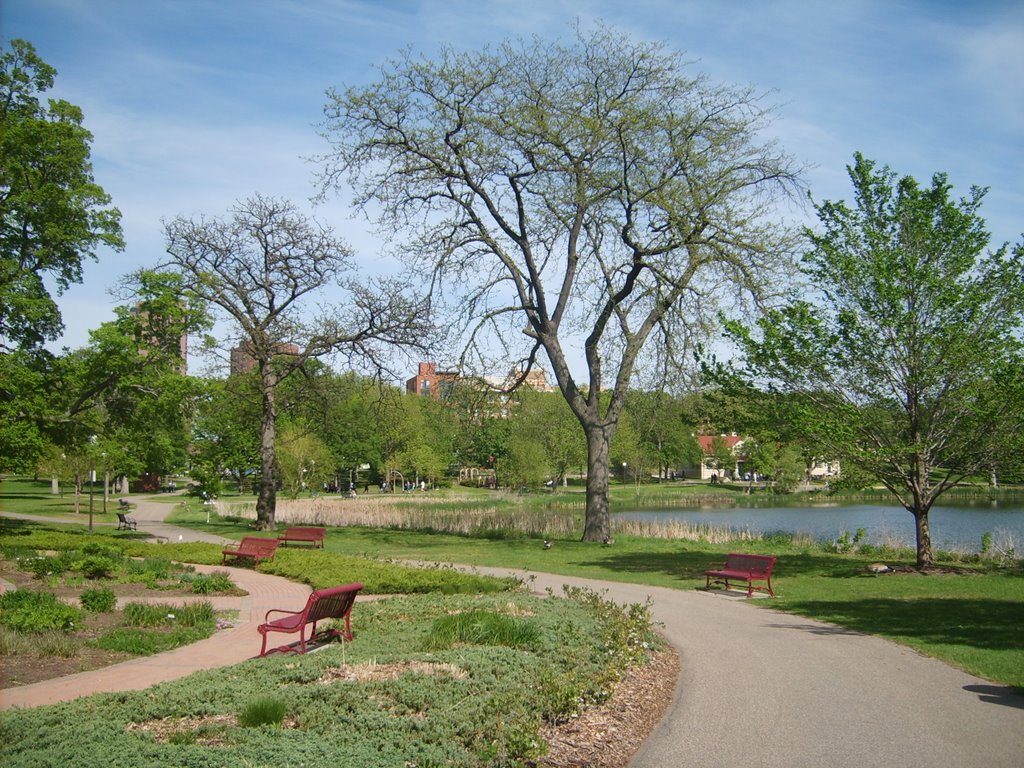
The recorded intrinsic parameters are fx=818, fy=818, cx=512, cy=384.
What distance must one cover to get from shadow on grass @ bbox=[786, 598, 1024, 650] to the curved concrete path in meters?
0.87

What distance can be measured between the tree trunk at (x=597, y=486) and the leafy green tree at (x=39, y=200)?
57.8 feet

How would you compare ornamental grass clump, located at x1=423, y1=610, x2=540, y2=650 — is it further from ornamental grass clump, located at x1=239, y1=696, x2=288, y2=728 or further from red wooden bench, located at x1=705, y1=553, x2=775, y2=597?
red wooden bench, located at x1=705, y1=553, x2=775, y2=597

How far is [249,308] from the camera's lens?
104 feet

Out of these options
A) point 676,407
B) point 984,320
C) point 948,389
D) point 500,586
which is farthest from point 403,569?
point 984,320

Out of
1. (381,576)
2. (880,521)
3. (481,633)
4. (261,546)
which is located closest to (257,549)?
(261,546)

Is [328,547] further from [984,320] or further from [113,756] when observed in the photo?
[113,756]

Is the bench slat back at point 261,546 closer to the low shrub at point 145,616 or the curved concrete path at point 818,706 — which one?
the low shrub at point 145,616

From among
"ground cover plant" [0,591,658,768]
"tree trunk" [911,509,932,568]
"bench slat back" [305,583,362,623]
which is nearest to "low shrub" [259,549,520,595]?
"bench slat back" [305,583,362,623]

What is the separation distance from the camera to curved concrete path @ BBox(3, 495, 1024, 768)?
653 cm

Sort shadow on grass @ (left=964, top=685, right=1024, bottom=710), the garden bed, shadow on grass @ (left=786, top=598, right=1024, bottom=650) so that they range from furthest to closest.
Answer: shadow on grass @ (left=786, top=598, right=1024, bottom=650) < the garden bed < shadow on grass @ (left=964, top=685, right=1024, bottom=710)

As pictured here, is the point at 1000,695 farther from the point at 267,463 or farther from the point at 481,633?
the point at 267,463

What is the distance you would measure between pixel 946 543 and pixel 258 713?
24680 millimetres

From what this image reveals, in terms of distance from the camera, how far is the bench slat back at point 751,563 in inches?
634

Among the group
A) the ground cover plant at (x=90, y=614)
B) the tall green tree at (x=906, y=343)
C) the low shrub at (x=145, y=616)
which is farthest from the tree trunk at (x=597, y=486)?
the low shrub at (x=145, y=616)
